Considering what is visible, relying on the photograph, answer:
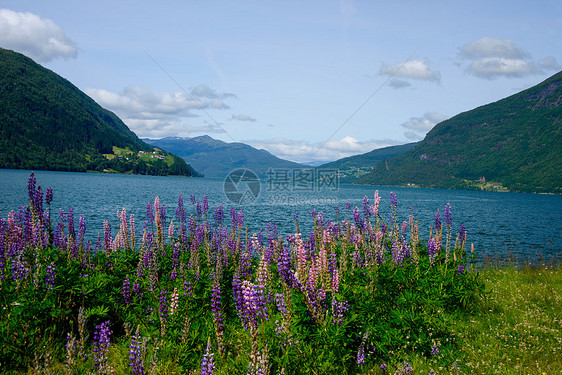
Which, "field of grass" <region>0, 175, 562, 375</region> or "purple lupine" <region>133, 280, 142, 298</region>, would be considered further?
"purple lupine" <region>133, 280, 142, 298</region>

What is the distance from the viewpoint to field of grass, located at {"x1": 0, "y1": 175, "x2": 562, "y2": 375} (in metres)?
5.09

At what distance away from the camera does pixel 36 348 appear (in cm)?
561

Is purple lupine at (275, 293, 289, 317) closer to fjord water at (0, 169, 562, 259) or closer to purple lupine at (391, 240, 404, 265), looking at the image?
purple lupine at (391, 240, 404, 265)

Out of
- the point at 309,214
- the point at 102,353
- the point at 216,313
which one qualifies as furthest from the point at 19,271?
the point at 309,214

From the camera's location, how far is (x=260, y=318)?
542 cm

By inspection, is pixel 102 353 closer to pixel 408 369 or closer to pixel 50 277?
pixel 50 277

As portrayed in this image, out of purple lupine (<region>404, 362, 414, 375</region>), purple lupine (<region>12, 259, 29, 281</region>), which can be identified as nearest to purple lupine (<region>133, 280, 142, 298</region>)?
purple lupine (<region>12, 259, 29, 281</region>)

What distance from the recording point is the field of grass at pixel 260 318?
16.7 feet

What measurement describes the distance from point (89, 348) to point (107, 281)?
1392 mm

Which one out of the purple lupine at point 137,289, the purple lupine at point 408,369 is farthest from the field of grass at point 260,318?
the purple lupine at point 408,369

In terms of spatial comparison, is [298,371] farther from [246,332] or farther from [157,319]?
[157,319]

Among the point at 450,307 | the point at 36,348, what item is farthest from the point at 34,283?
the point at 450,307

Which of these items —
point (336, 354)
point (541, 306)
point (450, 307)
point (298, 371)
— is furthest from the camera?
point (541, 306)

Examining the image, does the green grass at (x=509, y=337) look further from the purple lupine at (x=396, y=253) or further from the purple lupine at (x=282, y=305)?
the purple lupine at (x=282, y=305)
